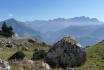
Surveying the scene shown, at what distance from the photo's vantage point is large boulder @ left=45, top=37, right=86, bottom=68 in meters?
30.6

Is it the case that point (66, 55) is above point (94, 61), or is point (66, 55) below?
above

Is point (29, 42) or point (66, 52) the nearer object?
point (66, 52)

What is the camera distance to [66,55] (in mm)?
31094

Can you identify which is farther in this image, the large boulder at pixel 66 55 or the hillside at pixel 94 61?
the large boulder at pixel 66 55

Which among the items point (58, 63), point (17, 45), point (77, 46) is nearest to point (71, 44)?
point (77, 46)

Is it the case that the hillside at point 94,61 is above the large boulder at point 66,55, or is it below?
below

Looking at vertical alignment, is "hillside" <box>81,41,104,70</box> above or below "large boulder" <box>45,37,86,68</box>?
below

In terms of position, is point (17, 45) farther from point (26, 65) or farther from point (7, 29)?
point (26, 65)

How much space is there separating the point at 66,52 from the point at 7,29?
272 ft

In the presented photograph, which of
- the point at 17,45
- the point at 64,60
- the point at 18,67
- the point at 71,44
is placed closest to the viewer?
the point at 18,67

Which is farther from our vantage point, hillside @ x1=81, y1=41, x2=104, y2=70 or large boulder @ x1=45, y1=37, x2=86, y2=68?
large boulder @ x1=45, y1=37, x2=86, y2=68

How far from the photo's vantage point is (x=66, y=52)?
31.6 meters

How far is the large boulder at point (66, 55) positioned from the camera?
30594 mm

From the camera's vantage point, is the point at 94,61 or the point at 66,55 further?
the point at 94,61
